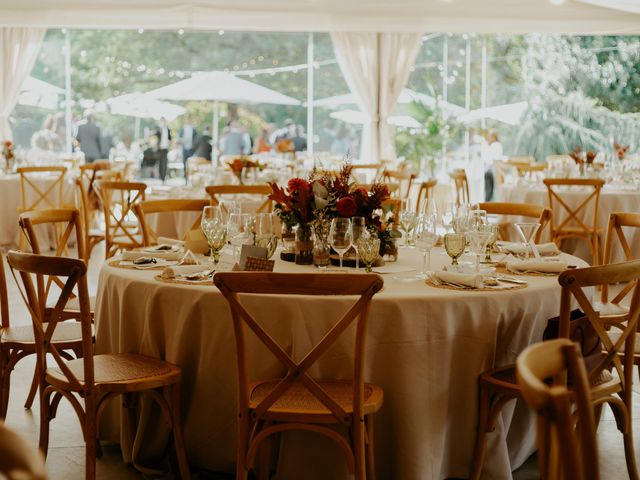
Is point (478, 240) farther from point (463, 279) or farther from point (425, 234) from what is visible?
point (463, 279)

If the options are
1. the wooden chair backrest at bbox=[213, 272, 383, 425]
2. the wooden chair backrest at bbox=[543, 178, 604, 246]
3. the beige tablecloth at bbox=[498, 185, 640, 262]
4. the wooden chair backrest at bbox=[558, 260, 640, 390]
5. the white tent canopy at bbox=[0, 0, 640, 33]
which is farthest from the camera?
the white tent canopy at bbox=[0, 0, 640, 33]

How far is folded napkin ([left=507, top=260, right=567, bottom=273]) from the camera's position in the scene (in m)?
3.86

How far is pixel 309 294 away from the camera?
2.88 m

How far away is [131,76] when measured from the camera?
14.8m

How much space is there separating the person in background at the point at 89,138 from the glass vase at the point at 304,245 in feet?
36.8

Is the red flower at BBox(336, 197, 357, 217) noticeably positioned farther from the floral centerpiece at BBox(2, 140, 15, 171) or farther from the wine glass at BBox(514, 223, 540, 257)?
the floral centerpiece at BBox(2, 140, 15, 171)

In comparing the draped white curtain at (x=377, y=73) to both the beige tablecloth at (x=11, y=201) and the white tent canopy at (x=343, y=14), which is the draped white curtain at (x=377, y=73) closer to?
the white tent canopy at (x=343, y=14)

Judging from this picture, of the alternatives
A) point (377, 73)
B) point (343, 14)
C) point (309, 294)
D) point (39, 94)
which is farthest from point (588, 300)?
point (39, 94)

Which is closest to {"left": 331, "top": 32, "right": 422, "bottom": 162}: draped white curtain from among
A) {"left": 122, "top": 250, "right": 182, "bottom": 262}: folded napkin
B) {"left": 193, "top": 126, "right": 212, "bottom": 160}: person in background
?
{"left": 193, "top": 126, "right": 212, "bottom": 160}: person in background

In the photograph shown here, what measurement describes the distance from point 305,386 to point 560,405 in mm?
1464

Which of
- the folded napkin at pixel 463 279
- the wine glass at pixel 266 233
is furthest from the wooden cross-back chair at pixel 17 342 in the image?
the folded napkin at pixel 463 279

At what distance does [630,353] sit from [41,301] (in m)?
2.58

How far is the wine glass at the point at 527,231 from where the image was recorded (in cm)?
431

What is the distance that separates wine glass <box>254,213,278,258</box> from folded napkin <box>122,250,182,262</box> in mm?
438
